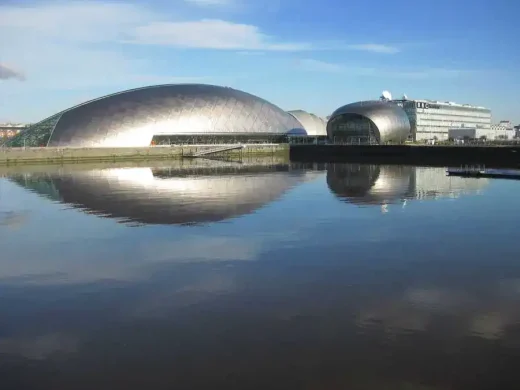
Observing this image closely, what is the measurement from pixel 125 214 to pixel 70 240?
178 inches

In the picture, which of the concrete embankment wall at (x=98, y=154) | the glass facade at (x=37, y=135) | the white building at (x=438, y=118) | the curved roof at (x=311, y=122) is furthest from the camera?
the white building at (x=438, y=118)

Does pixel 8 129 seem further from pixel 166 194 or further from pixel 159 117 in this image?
pixel 166 194

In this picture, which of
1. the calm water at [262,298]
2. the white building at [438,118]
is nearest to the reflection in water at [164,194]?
the calm water at [262,298]

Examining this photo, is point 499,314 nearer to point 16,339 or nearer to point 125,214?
point 16,339

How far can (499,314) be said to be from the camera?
28.2ft

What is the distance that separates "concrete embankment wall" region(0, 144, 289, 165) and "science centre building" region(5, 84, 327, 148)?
1.92m

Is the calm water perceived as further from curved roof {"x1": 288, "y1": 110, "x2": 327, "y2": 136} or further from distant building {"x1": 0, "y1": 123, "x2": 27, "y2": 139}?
distant building {"x1": 0, "y1": 123, "x2": 27, "y2": 139}

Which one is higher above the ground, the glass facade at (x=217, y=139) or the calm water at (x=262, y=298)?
the glass facade at (x=217, y=139)

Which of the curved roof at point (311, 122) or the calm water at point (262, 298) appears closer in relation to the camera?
the calm water at point (262, 298)

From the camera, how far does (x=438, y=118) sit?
118 meters

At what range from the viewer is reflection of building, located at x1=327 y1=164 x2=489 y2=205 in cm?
2333

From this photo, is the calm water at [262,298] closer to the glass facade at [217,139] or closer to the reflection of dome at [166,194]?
the reflection of dome at [166,194]

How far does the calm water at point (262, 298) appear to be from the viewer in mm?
6766

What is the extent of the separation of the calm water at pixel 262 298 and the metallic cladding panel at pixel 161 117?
4210 cm
